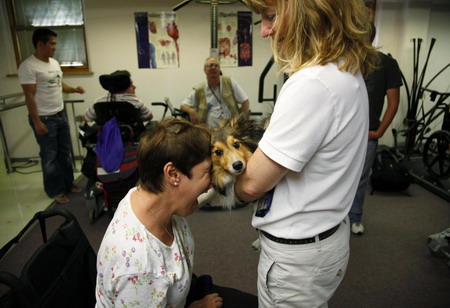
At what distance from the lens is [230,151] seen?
119cm

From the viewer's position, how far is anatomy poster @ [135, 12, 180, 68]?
4406 millimetres

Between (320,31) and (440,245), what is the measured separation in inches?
98.5

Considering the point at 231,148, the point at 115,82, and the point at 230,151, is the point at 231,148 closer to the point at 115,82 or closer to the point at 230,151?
the point at 230,151

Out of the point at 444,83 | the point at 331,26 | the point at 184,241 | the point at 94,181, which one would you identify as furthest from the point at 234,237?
the point at 444,83

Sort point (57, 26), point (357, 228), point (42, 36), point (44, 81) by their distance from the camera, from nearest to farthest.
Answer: point (357, 228), point (42, 36), point (44, 81), point (57, 26)

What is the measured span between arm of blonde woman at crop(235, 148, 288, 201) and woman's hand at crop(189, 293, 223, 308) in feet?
1.76

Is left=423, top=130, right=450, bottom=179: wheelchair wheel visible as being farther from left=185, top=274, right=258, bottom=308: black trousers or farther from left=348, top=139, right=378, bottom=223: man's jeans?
left=185, top=274, right=258, bottom=308: black trousers

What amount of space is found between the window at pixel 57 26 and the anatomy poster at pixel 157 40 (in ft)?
2.50

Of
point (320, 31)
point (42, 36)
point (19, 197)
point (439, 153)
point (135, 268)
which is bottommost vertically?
point (19, 197)

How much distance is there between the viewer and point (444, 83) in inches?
189

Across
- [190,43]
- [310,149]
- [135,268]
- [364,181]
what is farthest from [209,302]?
[190,43]

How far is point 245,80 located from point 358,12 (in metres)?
3.97

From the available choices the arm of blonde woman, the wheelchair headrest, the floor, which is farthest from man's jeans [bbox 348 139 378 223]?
the floor

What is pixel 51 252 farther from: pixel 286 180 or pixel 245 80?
pixel 245 80
